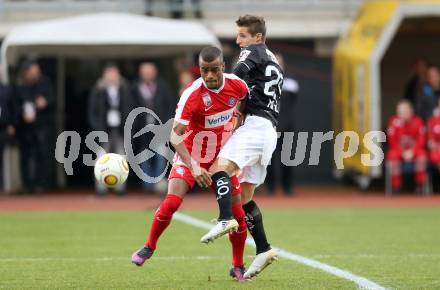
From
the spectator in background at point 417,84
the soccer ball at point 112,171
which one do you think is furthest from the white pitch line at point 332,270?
the spectator in background at point 417,84

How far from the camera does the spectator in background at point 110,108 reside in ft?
60.1

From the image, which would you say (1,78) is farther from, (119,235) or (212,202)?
(119,235)

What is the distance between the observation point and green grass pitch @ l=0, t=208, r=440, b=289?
814cm

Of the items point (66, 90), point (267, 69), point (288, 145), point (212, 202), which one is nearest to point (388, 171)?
point (288, 145)

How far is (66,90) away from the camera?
21609 mm

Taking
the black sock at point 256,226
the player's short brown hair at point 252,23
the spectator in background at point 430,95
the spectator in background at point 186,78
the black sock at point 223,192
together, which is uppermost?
the player's short brown hair at point 252,23

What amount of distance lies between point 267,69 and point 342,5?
1302 cm

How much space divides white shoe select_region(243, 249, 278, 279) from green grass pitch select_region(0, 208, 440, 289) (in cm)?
8

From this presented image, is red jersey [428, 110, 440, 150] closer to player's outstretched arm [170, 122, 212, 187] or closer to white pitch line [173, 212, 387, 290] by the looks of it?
white pitch line [173, 212, 387, 290]

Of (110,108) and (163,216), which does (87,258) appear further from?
(110,108)

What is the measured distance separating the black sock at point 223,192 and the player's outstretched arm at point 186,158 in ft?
0.22

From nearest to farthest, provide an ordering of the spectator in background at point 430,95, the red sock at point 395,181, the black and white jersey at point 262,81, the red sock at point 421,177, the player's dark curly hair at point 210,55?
the player's dark curly hair at point 210,55 < the black and white jersey at point 262,81 < the red sock at point 421,177 < the red sock at point 395,181 < the spectator in background at point 430,95

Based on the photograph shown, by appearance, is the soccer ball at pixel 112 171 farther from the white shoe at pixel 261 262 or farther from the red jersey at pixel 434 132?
the red jersey at pixel 434 132

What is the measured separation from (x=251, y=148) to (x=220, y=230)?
937mm
